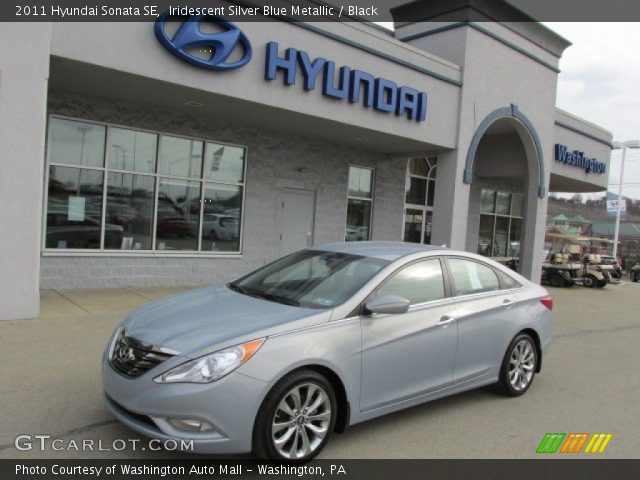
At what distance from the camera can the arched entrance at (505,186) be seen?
1509cm

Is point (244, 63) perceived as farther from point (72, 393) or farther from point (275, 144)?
point (72, 393)

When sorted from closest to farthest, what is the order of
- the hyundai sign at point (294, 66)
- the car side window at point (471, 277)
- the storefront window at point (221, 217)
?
the car side window at point (471, 277), the hyundai sign at point (294, 66), the storefront window at point (221, 217)

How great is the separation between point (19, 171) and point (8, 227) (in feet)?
2.41

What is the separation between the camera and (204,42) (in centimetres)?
866

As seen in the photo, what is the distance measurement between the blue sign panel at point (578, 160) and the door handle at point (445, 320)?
14.1m

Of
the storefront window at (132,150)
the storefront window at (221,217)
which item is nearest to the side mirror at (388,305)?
the storefront window at (132,150)

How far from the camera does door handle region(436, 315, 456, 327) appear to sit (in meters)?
4.74

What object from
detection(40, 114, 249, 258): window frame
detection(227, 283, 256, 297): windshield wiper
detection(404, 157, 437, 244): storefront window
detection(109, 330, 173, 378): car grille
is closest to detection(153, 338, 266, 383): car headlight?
detection(109, 330, 173, 378): car grille

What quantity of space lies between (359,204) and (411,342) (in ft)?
34.8

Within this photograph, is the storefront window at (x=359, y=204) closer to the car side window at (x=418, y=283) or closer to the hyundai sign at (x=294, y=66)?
the hyundai sign at (x=294, y=66)

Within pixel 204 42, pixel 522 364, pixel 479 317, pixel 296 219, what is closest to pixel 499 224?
pixel 296 219

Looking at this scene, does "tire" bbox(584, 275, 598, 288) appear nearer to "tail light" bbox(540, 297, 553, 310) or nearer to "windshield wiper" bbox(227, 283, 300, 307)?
"tail light" bbox(540, 297, 553, 310)

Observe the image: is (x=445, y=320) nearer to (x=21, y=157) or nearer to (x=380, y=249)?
(x=380, y=249)

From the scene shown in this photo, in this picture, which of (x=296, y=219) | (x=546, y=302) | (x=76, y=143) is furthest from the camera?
(x=296, y=219)
